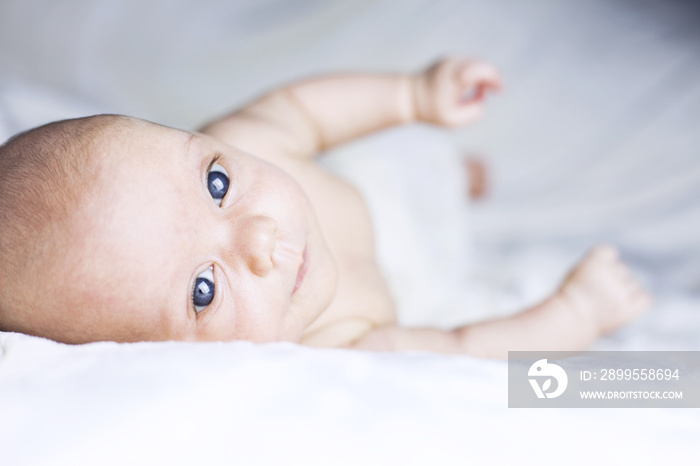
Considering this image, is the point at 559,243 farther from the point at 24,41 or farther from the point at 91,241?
the point at 24,41

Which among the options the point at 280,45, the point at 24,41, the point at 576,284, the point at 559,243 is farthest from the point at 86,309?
the point at 24,41

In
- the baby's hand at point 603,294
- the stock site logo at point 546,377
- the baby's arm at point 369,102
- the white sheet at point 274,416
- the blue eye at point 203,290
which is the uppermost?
the baby's arm at point 369,102

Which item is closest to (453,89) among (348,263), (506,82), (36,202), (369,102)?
(369,102)

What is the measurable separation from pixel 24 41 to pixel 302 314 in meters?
1.44

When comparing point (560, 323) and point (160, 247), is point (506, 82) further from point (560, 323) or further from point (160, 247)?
point (160, 247)

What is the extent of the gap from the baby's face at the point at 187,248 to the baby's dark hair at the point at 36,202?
0.9 inches

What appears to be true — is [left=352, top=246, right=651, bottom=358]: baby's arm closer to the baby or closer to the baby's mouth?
the baby

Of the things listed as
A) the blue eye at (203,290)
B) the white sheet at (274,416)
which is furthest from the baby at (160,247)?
the white sheet at (274,416)

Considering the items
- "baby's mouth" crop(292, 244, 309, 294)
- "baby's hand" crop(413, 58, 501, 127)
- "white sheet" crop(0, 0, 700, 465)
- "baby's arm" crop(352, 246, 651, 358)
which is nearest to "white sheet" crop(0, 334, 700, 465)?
"white sheet" crop(0, 0, 700, 465)

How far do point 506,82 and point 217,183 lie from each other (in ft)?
3.27

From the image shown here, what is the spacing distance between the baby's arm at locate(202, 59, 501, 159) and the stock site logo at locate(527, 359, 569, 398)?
693mm

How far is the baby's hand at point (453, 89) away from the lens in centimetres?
125

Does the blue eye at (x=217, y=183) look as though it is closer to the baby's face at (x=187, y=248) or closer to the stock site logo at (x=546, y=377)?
the baby's face at (x=187, y=248)

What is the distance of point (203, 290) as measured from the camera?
2.46ft
